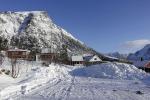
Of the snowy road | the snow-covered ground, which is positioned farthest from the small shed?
the snowy road

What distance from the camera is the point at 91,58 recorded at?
128 metres

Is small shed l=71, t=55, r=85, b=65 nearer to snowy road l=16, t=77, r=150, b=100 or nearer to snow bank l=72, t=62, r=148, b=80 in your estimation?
snow bank l=72, t=62, r=148, b=80

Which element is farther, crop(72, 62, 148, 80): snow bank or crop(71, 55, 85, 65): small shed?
crop(71, 55, 85, 65): small shed

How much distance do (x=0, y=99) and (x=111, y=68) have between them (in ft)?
104

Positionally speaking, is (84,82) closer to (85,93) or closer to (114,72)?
(85,93)

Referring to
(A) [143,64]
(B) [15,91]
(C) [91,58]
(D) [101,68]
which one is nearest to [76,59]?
(C) [91,58]

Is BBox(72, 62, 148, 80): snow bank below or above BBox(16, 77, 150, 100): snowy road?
above

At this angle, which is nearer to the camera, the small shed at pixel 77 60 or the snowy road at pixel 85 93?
the snowy road at pixel 85 93

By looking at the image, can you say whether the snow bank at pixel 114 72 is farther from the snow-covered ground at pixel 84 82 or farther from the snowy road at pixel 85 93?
the snowy road at pixel 85 93

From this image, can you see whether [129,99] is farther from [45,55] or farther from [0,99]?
[45,55]

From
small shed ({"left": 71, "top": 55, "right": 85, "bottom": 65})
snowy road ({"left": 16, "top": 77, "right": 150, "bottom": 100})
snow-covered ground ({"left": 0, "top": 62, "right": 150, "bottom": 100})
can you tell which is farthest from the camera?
small shed ({"left": 71, "top": 55, "right": 85, "bottom": 65})

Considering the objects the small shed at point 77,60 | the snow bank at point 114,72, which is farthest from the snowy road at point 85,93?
the small shed at point 77,60

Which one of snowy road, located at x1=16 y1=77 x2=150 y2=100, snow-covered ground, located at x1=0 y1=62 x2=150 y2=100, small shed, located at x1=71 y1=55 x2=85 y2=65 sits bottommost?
snowy road, located at x1=16 y1=77 x2=150 y2=100

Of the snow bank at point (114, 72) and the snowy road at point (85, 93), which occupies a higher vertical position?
the snow bank at point (114, 72)
